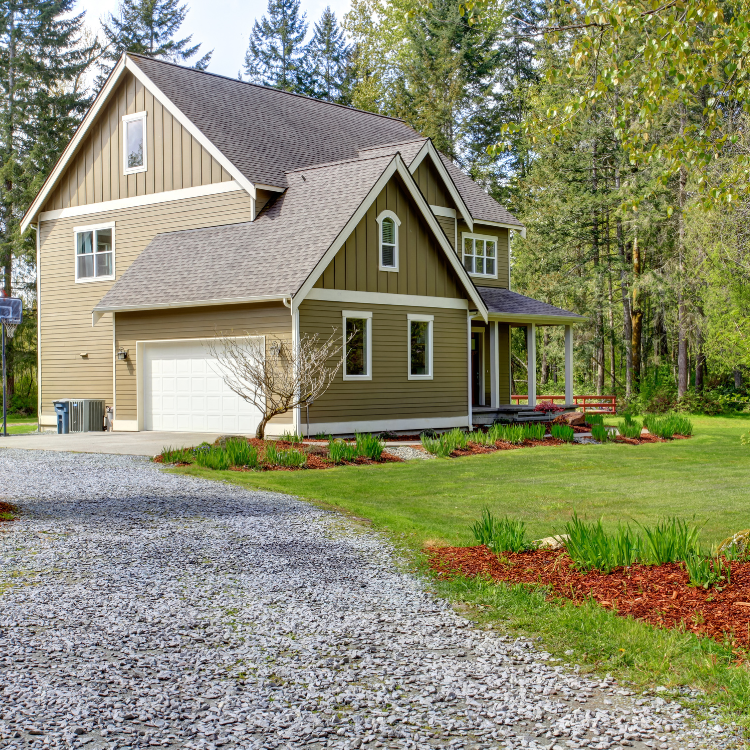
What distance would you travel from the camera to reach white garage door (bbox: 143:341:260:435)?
790 inches

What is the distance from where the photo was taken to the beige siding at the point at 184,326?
61.8 ft

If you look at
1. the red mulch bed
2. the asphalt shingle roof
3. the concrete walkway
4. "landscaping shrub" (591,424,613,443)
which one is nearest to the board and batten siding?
the asphalt shingle roof

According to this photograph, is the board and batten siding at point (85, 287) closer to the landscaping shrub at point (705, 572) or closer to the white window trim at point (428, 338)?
the white window trim at point (428, 338)

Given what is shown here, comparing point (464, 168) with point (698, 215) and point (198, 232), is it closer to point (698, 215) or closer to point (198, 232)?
point (698, 215)

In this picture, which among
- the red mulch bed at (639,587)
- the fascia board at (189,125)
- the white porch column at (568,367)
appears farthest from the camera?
the white porch column at (568,367)

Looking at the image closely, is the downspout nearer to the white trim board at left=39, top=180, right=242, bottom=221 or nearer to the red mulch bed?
the white trim board at left=39, top=180, right=242, bottom=221

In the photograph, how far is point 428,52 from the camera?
45375mm

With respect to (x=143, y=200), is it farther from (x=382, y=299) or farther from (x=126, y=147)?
(x=382, y=299)

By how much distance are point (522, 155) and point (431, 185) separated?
78.6 feet

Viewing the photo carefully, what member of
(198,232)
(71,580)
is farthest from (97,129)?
(71,580)

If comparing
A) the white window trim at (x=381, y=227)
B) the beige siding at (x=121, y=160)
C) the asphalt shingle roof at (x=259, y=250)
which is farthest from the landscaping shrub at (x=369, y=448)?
the beige siding at (x=121, y=160)

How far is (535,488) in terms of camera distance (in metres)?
13.0

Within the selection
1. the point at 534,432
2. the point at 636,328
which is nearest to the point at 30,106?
the point at 636,328

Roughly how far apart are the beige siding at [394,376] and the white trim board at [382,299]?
11 centimetres
